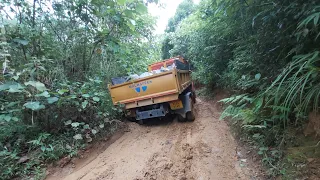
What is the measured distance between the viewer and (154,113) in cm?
440

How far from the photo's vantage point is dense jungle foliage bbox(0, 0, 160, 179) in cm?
282

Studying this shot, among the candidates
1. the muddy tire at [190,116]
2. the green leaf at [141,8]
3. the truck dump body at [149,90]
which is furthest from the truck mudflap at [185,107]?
the green leaf at [141,8]

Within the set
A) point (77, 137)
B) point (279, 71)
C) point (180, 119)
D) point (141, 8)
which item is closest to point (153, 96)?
point (180, 119)

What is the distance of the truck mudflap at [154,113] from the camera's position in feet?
14.2

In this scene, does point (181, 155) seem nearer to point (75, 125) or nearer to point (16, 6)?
point (75, 125)

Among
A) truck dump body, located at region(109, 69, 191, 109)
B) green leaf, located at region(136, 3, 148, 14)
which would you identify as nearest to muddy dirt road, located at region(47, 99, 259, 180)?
truck dump body, located at region(109, 69, 191, 109)

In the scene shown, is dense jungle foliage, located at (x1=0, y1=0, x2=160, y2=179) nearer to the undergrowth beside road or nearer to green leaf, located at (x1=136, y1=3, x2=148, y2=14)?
green leaf, located at (x1=136, y1=3, x2=148, y2=14)

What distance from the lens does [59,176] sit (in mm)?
2750

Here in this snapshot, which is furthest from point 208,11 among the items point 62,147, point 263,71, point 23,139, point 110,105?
point 23,139

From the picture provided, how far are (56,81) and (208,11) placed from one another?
4458 mm

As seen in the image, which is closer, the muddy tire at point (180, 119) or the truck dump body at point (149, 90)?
the truck dump body at point (149, 90)

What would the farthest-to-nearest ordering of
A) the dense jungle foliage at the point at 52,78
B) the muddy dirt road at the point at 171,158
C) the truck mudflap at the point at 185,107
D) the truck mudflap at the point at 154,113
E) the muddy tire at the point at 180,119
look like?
the muddy tire at the point at 180,119 < the truck mudflap at the point at 185,107 < the truck mudflap at the point at 154,113 < the dense jungle foliage at the point at 52,78 < the muddy dirt road at the point at 171,158

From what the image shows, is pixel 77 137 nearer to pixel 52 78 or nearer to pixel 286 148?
pixel 52 78

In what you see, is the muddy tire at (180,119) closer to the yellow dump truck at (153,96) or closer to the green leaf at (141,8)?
the yellow dump truck at (153,96)
